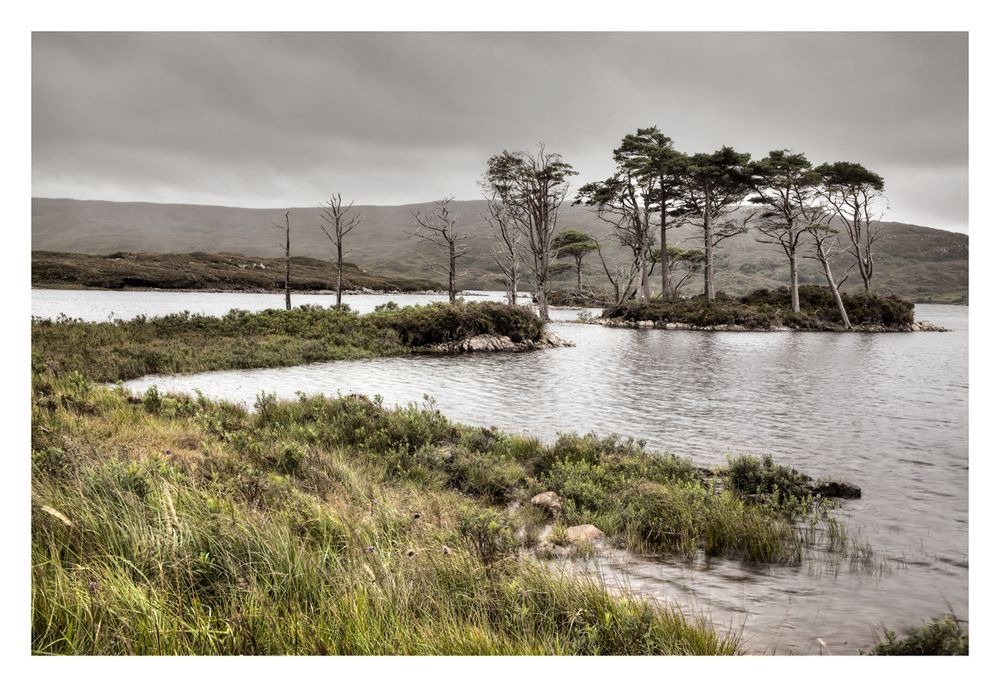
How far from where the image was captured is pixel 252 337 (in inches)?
977

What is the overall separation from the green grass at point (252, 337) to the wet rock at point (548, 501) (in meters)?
14.0

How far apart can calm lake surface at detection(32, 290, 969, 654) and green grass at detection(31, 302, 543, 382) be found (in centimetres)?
161

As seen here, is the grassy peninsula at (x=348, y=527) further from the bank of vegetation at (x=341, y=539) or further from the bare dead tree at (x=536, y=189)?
the bare dead tree at (x=536, y=189)

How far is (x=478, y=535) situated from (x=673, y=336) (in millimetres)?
35643

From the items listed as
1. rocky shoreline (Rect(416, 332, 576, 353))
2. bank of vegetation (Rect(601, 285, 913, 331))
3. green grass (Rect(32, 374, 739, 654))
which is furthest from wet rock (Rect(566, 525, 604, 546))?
bank of vegetation (Rect(601, 285, 913, 331))

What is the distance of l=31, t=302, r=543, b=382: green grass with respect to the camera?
61.2 feet

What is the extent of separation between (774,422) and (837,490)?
530 centimetres

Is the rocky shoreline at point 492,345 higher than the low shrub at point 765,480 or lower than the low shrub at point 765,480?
higher

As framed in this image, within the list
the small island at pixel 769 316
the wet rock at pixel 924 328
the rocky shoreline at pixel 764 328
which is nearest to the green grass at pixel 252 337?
the rocky shoreline at pixel 764 328

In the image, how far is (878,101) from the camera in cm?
665

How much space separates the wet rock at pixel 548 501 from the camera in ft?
23.7

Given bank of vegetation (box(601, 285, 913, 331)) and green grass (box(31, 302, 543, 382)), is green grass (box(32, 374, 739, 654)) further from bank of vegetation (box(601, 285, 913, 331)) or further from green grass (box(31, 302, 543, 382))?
bank of vegetation (box(601, 285, 913, 331))

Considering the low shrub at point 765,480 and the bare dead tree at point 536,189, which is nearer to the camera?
the low shrub at point 765,480
